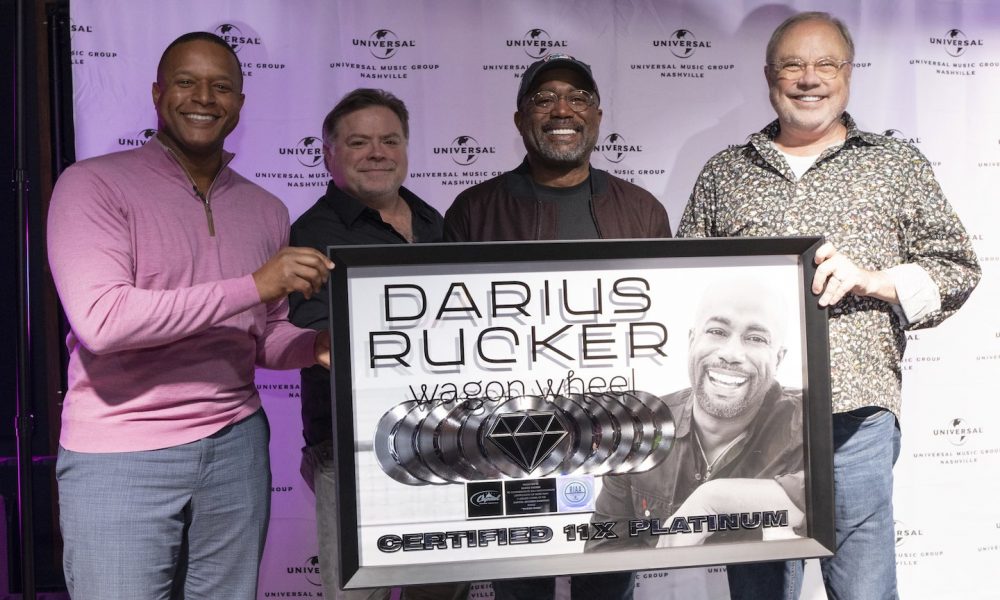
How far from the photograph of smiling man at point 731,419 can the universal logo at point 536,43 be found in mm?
1679

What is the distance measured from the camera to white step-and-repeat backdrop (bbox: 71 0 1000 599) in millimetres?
2924

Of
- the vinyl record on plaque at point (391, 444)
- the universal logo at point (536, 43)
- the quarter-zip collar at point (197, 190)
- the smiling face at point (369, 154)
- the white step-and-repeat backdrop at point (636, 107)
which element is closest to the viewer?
the vinyl record on plaque at point (391, 444)

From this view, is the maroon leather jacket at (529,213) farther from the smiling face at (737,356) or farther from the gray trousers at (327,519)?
the gray trousers at (327,519)

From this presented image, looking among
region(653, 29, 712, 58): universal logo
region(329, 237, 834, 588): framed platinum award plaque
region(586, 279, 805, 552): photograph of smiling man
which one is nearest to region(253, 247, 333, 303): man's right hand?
region(329, 237, 834, 588): framed platinum award plaque

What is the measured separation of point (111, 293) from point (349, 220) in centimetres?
72

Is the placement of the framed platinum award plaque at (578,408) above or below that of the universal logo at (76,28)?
below

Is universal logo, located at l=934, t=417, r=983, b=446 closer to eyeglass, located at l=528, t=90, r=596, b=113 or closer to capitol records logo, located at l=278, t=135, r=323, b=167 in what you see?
eyeglass, located at l=528, t=90, r=596, b=113

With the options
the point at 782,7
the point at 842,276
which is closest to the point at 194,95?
the point at 842,276

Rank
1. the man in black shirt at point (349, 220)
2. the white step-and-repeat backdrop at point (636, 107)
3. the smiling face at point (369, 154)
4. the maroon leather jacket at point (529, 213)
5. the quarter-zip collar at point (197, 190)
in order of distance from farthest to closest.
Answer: the white step-and-repeat backdrop at point (636, 107)
the smiling face at point (369, 154)
the maroon leather jacket at point (529, 213)
the man in black shirt at point (349, 220)
the quarter-zip collar at point (197, 190)

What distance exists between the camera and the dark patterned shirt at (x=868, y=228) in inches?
77.4

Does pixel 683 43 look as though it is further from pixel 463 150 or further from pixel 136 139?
pixel 136 139

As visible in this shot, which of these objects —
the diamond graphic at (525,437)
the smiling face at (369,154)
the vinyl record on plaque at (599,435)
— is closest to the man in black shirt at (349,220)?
the smiling face at (369,154)

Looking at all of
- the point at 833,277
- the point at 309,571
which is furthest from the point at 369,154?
the point at 309,571

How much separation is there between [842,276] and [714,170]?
59cm
